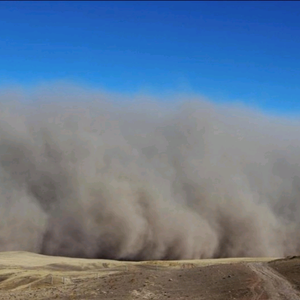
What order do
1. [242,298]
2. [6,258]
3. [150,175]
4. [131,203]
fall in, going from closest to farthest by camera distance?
1. [242,298]
2. [6,258]
3. [131,203]
4. [150,175]

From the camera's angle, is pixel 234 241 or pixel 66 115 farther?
pixel 66 115

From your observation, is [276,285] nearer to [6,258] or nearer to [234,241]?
[6,258]

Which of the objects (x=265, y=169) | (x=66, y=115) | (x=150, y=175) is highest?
(x=66, y=115)

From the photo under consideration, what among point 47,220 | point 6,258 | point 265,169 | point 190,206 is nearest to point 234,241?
point 190,206

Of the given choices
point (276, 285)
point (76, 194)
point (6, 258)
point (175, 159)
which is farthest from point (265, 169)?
point (276, 285)

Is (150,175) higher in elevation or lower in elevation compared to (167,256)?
higher

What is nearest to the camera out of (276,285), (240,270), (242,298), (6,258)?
(242,298)

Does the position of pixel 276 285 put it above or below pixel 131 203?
below

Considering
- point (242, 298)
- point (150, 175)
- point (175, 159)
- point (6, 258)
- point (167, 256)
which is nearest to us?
point (242, 298)

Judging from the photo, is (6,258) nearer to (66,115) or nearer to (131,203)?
(131,203)
